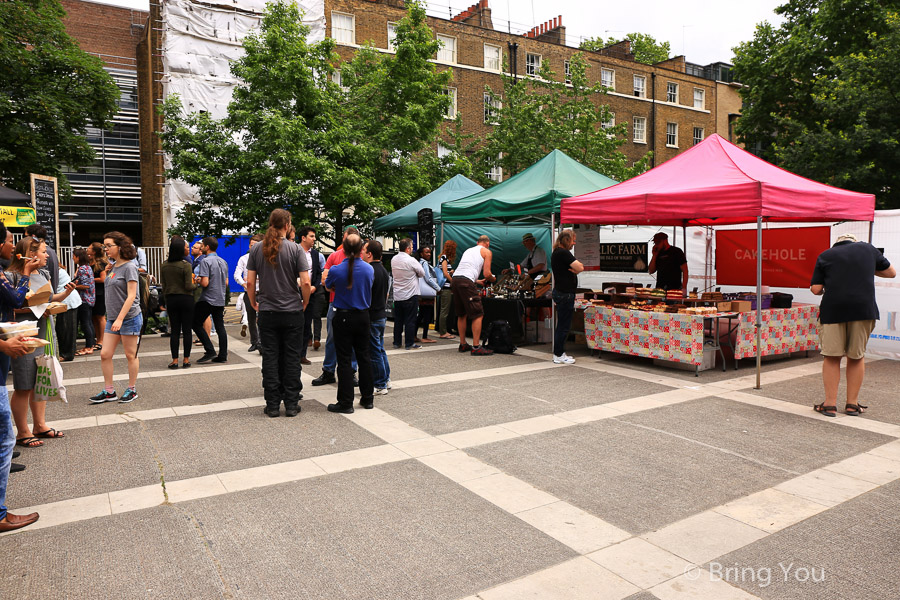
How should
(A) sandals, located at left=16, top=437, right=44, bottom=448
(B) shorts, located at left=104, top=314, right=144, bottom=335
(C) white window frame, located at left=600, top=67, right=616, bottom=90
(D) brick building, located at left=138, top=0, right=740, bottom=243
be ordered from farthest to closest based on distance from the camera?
(C) white window frame, located at left=600, top=67, right=616, bottom=90
(D) brick building, located at left=138, top=0, right=740, bottom=243
(B) shorts, located at left=104, top=314, right=144, bottom=335
(A) sandals, located at left=16, top=437, right=44, bottom=448

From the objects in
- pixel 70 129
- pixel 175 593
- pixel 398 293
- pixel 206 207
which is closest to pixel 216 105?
pixel 70 129

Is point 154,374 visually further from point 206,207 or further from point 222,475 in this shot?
point 206,207

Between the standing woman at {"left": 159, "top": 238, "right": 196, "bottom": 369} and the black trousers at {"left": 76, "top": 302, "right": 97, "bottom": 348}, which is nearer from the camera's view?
the standing woman at {"left": 159, "top": 238, "right": 196, "bottom": 369}

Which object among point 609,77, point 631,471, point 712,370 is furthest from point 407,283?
point 609,77

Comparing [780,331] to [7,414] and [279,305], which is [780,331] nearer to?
[279,305]

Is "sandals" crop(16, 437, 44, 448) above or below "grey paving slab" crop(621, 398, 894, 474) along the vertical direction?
above

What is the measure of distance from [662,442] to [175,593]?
4.14 m

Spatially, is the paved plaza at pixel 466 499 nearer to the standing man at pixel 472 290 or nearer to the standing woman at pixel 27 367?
the standing woman at pixel 27 367

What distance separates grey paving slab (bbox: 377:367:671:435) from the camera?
643cm

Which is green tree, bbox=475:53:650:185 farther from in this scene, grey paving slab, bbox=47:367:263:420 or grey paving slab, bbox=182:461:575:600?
grey paving slab, bbox=182:461:575:600

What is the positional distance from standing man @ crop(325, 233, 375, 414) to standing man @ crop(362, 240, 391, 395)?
260mm

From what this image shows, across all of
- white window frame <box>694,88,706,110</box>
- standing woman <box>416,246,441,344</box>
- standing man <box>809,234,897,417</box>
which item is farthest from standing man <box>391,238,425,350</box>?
white window frame <box>694,88,706,110</box>

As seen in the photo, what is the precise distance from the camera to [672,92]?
4178 cm

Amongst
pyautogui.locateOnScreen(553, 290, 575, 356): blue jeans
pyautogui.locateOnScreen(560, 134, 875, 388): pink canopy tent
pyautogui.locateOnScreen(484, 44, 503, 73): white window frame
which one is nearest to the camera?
pyautogui.locateOnScreen(560, 134, 875, 388): pink canopy tent
